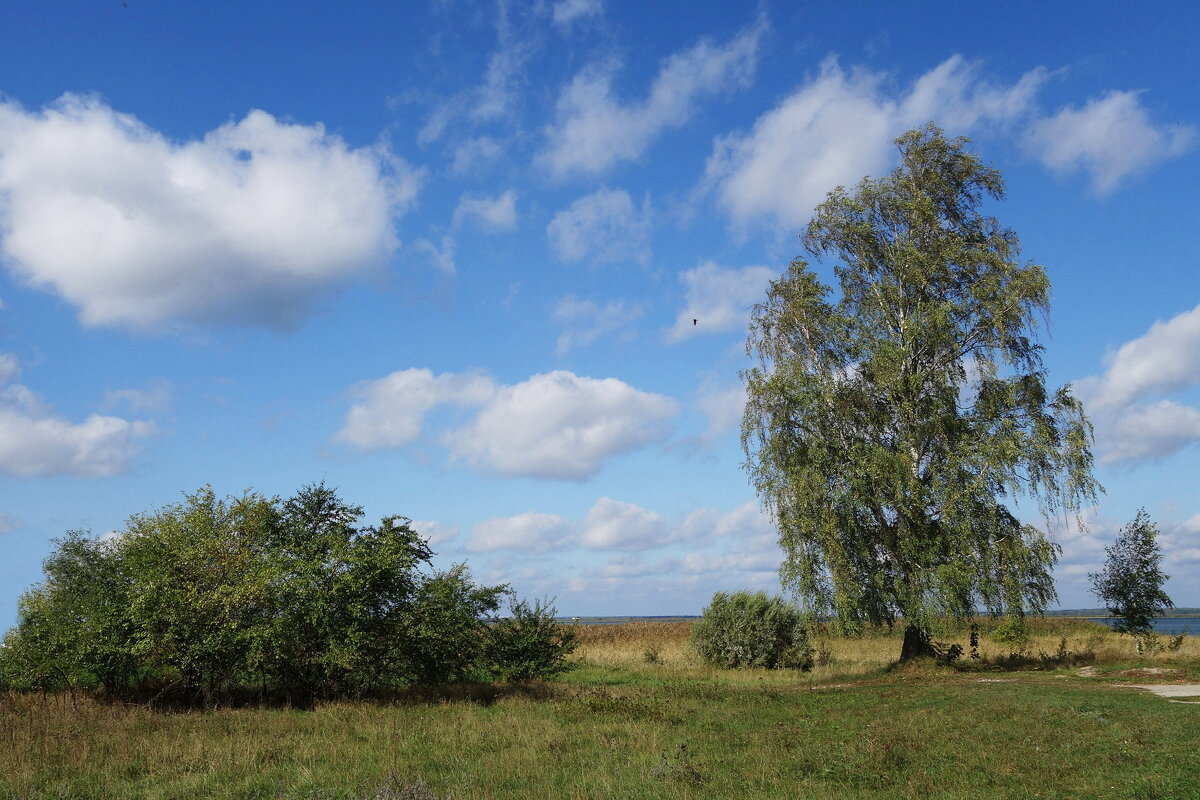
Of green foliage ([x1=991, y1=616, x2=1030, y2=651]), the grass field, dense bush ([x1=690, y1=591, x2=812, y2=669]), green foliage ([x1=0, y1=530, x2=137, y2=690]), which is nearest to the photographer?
the grass field

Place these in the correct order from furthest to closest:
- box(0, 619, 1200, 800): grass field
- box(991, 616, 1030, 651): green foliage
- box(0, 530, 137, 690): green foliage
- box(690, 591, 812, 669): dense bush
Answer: box(690, 591, 812, 669): dense bush
box(991, 616, 1030, 651): green foliage
box(0, 530, 137, 690): green foliage
box(0, 619, 1200, 800): grass field

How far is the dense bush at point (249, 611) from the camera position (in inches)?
760

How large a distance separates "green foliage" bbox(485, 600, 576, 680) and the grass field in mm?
2800

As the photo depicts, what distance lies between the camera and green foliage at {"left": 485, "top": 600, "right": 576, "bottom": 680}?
26234mm

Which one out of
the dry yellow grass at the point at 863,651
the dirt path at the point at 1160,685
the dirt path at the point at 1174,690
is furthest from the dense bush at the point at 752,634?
the dirt path at the point at 1174,690

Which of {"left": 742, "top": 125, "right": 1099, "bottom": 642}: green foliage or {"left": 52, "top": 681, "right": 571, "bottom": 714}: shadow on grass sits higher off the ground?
{"left": 742, "top": 125, "right": 1099, "bottom": 642}: green foliage

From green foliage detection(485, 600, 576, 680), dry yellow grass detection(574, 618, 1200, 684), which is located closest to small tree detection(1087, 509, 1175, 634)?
dry yellow grass detection(574, 618, 1200, 684)

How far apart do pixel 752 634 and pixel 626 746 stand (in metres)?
21.9

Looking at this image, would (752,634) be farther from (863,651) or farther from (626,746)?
(626,746)

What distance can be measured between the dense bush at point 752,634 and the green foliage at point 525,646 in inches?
377

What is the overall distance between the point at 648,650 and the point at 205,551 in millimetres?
23162

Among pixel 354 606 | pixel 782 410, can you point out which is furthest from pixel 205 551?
pixel 782 410

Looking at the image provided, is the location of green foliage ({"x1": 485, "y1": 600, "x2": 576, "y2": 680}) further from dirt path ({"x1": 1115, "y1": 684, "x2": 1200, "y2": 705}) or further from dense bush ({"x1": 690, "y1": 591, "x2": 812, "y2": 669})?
dirt path ({"x1": 1115, "y1": 684, "x2": 1200, "y2": 705})

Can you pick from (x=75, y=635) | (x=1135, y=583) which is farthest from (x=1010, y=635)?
(x=75, y=635)
